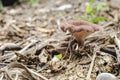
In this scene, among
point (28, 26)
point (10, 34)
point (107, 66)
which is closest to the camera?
point (107, 66)

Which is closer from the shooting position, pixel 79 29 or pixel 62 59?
pixel 79 29

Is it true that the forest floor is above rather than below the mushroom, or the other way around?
below

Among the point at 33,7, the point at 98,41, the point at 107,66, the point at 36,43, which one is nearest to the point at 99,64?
the point at 107,66

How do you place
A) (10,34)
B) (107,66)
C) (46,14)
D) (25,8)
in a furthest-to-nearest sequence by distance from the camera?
(25,8) → (46,14) → (10,34) → (107,66)

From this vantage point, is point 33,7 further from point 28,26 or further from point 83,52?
point 83,52

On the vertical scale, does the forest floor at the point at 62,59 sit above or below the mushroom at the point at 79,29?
below

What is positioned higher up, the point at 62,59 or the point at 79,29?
the point at 79,29

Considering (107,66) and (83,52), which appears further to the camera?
(83,52)
